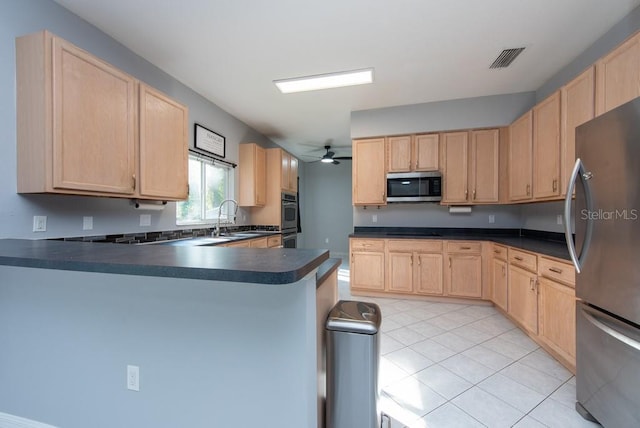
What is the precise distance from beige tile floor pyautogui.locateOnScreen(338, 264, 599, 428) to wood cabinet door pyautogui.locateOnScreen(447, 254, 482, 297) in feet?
1.62

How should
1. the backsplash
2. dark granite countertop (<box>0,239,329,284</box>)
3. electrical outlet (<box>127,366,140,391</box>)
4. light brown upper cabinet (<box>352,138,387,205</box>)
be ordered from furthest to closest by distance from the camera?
1. light brown upper cabinet (<box>352,138,387,205</box>)
2. the backsplash
3. electrical outlet (<box>127,366,140,391</box>)
4. dark granite countertop (<box>0,239,329,284</box>)

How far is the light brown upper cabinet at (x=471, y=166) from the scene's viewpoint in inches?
145

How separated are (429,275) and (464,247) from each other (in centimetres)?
59

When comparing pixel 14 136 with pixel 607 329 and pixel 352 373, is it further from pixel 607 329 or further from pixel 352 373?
pixel 607 329

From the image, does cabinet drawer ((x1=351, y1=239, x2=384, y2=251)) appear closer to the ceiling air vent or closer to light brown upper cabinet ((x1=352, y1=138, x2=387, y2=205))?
light brown upper cabinet ((x1=352, y1=138, x2=387, y2=205))

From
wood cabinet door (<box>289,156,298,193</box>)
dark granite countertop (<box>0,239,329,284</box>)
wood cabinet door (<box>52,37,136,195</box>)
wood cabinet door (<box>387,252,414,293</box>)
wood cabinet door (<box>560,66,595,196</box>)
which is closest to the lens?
dark granite countertop (<box>0,239,329,284</box>)

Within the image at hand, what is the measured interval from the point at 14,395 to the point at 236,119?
3.85m

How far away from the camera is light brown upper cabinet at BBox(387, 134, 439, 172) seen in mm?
3877

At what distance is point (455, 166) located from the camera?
3805mm

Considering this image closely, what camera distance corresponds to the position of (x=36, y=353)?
57.7 inches

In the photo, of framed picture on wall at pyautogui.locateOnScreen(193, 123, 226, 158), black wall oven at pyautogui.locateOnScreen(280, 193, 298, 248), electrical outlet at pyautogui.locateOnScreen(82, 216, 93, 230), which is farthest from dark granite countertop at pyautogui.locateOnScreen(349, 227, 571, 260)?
electrical outlet at pyautogui.locateOnScreen(82, 216, 93, 230)

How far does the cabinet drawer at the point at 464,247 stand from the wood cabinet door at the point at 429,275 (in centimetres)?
18

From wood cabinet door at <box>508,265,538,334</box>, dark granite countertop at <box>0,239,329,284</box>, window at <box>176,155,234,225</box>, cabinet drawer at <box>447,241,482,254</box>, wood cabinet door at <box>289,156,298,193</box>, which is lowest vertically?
wood cabinet door at <box>508,265,538,334</box>

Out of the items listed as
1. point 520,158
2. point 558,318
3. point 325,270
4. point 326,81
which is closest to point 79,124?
point 325,270
